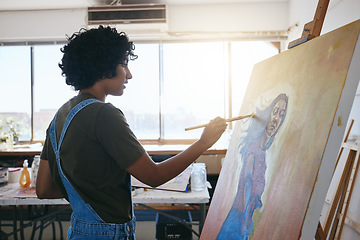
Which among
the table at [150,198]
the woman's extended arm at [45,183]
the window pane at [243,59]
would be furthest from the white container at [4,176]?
the window pane at [243,59]

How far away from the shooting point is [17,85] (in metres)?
4.02

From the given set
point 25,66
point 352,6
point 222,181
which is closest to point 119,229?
point 222,181

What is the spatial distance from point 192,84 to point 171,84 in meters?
0.28

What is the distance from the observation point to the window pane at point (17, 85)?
3.99 m

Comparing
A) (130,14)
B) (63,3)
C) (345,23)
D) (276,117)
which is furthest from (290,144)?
(63,3)

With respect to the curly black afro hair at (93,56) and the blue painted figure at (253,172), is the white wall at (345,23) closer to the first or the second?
the blue painted figure at (253,172)

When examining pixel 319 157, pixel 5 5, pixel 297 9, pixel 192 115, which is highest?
pixel 297 9

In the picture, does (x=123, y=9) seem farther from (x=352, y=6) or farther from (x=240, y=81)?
(x=352, y=6)

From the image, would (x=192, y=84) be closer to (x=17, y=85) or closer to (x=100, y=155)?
(x=17, y=85)

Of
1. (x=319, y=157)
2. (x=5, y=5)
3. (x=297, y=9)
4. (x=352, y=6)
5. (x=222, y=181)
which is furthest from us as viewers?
(x=5, y=5)

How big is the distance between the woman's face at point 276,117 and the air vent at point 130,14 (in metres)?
2.68

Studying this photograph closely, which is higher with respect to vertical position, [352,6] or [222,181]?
[352,6]

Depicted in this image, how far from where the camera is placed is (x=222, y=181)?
1323mm

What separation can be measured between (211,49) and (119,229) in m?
3.24
